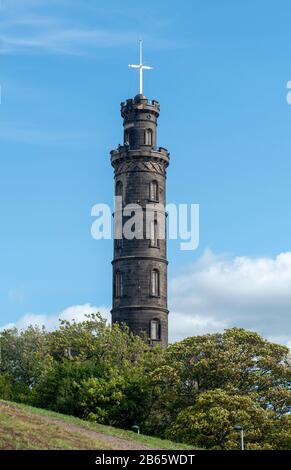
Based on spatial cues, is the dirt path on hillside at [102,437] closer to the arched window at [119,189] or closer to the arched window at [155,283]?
the arched window at [155,283]

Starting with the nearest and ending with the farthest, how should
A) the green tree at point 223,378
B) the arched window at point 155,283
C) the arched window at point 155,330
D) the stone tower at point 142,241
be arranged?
the green tree at point 223,378 < the arched window at point 155,330 < the stone tower at point 142,241 < the arched window at point 155,283

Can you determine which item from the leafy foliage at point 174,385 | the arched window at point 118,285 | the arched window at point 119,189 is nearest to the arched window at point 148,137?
the arched window at point 119,189

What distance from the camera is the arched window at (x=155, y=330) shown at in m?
88.0

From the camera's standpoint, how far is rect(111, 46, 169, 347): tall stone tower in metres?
88.4

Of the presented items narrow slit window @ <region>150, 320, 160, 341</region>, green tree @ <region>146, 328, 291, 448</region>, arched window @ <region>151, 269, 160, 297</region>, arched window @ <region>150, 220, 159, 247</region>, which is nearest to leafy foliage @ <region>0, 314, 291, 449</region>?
green tree @ <region>146, 328, 291, 448</region>

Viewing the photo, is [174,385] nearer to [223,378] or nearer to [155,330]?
[223,378]

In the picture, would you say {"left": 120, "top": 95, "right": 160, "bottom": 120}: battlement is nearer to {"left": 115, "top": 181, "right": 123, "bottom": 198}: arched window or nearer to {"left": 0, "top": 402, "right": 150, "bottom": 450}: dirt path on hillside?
{"left": 115, "top": 181, "right": 123, "bottom": 198}: arched window

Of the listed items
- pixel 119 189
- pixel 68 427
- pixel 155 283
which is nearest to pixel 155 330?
pixel 155 283

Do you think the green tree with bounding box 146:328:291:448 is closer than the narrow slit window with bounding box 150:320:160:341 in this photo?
Yes

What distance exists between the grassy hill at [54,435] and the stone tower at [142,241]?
50072 mm

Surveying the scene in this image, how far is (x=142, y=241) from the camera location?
89.8 meters
